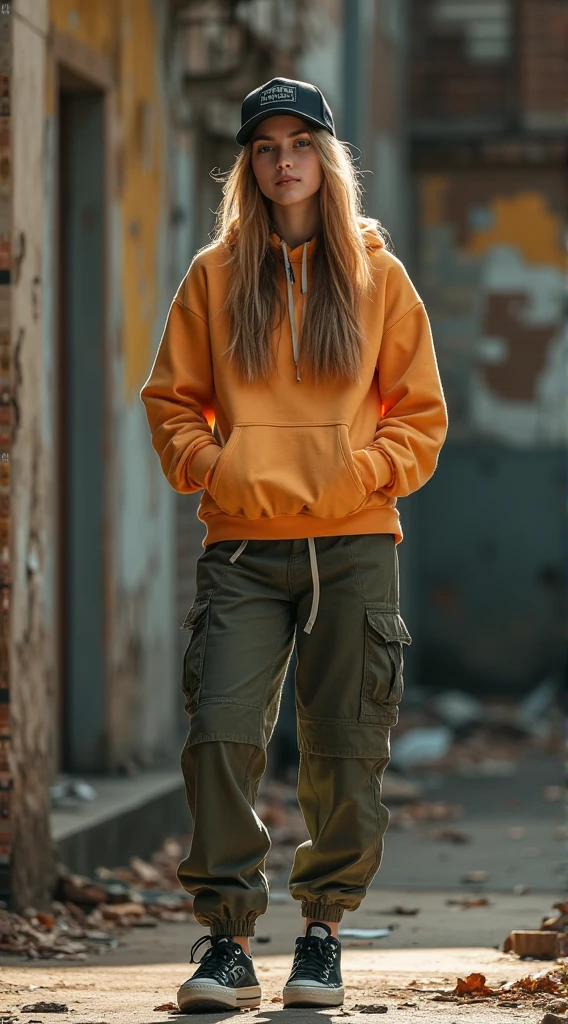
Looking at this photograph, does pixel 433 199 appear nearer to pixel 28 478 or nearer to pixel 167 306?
pixel 167 306

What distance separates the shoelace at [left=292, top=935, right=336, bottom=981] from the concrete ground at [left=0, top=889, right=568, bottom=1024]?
93mm

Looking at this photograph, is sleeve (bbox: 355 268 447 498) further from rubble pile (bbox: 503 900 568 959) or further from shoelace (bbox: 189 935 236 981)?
rubble pile (bbox: 503 900 568 959)

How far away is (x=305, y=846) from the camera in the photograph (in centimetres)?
405

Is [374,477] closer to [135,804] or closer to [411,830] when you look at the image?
[135,804]

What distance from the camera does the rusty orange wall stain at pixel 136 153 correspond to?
7676 mm

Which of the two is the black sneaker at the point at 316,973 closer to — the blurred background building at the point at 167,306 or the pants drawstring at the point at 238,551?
the pants drawstring at the point at 238,551

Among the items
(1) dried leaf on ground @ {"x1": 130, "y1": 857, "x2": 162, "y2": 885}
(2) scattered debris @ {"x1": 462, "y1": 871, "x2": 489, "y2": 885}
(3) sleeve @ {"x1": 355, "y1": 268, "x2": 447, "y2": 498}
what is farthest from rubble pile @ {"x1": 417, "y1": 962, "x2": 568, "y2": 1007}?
(2) scattered debris @ {"x1": 462, "y1": 871, "x2": 489, "y2": 885}

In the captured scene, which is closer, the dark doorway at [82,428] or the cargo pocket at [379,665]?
the cargo pocket at [379,665]

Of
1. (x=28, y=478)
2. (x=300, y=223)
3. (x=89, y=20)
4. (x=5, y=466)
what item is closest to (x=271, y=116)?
(x=300, y=223)

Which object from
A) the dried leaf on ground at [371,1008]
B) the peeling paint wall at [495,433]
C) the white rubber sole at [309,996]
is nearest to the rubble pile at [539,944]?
the dried leaf on ground at [371,1008]

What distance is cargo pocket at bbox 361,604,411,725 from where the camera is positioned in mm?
3963

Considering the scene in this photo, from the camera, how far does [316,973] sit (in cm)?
389

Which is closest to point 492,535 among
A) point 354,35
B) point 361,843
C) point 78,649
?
point 354,35

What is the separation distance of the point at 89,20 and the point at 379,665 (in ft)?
13.8
